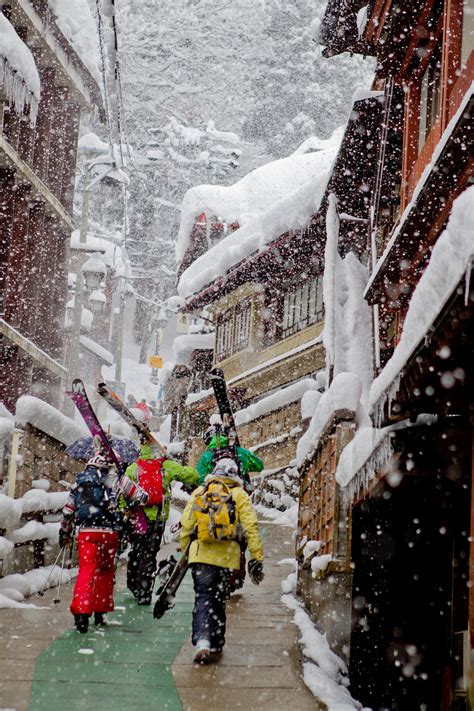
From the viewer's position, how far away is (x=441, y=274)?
3582 mm

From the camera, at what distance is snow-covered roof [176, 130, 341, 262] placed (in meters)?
34.9

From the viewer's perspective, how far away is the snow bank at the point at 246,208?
2566 centimetres

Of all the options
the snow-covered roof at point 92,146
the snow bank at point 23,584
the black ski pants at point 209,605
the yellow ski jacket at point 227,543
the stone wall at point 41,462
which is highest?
the snow-covered roof at point 92,146

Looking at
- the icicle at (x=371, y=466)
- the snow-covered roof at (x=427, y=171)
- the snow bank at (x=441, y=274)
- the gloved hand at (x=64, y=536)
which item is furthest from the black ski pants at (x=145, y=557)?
the snow bank at (x=441, y=274)

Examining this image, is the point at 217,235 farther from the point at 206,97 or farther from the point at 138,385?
the point at 206,97

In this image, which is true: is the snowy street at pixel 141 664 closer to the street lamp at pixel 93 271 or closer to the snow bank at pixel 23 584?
the snow bank at pixel 23 584

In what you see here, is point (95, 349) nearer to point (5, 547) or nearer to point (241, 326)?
point (241, 326)

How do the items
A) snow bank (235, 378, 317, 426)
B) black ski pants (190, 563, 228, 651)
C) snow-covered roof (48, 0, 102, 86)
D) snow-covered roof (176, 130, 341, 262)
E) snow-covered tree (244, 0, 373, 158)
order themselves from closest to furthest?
black ski pants (190, 563, 228, 651) → snow-covered roof (48, 0, 102, 86) → snow bank (235, 378, 317, 426) → snow-covered roof (176, 130, 341, 262) → snow-covered tree (244, 0, 373, 158)

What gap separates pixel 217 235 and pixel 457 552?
3103 cm

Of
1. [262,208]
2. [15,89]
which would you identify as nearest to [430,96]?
[15,89]

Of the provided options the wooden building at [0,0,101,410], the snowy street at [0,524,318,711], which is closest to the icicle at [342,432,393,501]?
the snowy street at [0,524,318,711]

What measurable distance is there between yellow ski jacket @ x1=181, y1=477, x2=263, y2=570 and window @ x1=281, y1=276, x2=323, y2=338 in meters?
15.0

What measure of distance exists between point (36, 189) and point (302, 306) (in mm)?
8373

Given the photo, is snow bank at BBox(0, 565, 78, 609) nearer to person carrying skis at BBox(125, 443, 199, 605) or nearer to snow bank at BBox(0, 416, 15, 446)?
person carrying skis at BBox(125, 443, 199, 605)
